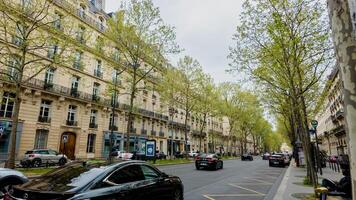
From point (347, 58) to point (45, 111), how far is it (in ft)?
95.4

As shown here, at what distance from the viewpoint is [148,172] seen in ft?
19.6

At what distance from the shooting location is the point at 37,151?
70.0 ft

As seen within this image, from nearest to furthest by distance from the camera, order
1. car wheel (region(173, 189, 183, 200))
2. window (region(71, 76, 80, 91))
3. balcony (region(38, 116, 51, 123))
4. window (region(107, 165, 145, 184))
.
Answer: window (region(107, 165, 145, 184)) < car wheel (region(173, 189, 183, 200)) < balcony (region(38, 116, 51, 123)) < window (region(71, 76, 80, 91))

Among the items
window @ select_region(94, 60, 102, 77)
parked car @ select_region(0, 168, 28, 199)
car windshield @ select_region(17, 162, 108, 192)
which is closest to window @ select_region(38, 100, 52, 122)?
window @ select_region(94, 60, 102, 77)

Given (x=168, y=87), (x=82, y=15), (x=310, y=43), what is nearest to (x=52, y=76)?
(x=82, y=15)

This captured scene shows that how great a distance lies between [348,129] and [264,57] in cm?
1061

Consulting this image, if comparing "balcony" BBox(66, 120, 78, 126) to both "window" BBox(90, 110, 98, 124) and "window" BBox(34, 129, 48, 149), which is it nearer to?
"window" BBox(34, 129, 48, 149)

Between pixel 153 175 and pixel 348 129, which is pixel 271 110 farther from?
pixel 348 129

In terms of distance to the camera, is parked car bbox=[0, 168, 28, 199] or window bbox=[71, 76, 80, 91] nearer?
parked car bbox=[0, 168, 28, 199]

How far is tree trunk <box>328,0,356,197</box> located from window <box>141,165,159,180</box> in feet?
13.3

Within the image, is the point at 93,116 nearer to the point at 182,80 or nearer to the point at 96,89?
the point at 96,89

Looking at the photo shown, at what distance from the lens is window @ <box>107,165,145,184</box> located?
4871 millimetres

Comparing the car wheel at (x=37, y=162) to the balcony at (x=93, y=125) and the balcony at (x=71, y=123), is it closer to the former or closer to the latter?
the balcony at (x=71, y=123)

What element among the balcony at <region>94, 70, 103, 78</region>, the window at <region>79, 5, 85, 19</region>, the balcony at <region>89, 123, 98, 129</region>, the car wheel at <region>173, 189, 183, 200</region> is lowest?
the car wheel at <region>173, 189, 183, 200</region>
